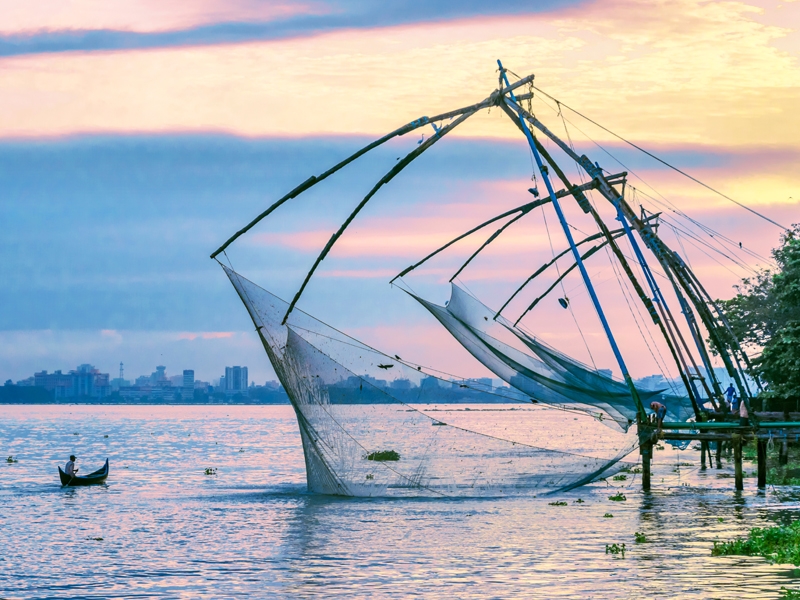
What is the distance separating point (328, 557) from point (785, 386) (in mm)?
26912

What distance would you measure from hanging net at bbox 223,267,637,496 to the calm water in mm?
1127

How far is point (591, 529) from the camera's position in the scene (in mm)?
26125

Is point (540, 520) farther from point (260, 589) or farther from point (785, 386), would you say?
point (785, 386)

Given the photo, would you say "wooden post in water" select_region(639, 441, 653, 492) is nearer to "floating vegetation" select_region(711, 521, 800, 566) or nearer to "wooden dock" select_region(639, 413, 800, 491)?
"wooden dock" select_region(639, 413, 800, 491)

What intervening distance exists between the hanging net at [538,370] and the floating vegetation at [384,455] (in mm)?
4918

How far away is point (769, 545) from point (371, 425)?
9916 millimetres

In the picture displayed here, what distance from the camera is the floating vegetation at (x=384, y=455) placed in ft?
90.4

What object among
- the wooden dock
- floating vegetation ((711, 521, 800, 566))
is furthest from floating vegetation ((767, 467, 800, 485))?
floating vegetation ((711, 521, 800, 566))

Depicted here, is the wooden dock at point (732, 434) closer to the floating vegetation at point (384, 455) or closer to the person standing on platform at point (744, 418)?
the person standing on platform at point (744, 418)

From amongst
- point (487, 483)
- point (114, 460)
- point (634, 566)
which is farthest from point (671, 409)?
point (114, 460)

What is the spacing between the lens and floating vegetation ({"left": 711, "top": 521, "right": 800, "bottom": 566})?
20.5 meters

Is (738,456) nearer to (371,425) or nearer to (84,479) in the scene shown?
(371,425)

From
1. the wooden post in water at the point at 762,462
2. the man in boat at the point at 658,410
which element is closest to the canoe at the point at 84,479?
the man in boat at the point at 658,410

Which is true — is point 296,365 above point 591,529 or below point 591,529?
above
